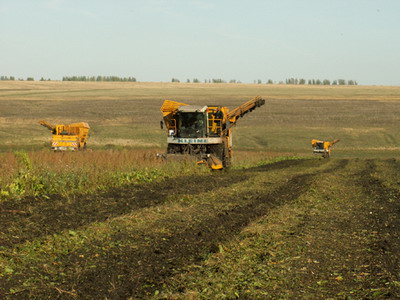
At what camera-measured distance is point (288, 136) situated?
5828cm

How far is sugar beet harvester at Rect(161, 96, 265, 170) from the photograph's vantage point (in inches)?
952

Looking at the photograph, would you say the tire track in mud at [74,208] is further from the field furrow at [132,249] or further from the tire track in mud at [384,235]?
the tire track in mud at [384,235]

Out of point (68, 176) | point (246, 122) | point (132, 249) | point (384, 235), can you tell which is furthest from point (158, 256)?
point (246, 122)

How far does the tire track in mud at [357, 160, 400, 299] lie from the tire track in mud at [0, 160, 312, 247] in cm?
462

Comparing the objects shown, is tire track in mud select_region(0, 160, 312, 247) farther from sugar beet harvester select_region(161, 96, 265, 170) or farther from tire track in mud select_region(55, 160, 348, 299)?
sugar beet harvester select_region(161, 96, 265, 170)

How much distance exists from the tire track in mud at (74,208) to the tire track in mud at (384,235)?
462 centimetres

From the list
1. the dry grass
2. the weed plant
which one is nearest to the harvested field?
the weed plant

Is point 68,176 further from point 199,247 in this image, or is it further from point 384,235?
point 384,235

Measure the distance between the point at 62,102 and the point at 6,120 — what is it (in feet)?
54.2

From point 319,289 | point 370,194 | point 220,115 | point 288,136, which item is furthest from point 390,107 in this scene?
point 319,289

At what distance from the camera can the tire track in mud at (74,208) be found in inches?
387

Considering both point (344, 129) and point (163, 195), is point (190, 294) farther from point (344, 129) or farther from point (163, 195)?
point (344, 129)

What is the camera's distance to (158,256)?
826cm

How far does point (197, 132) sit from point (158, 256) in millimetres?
16264
